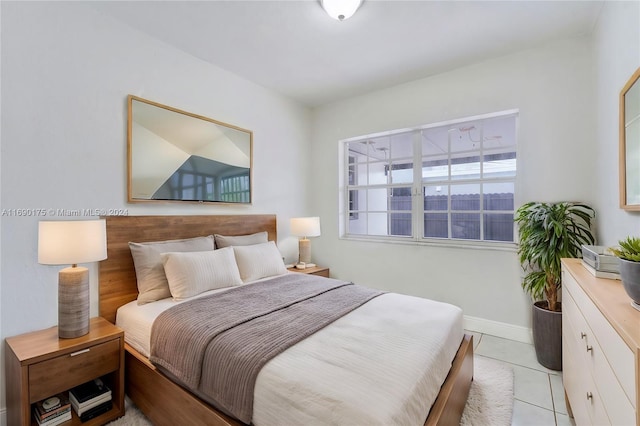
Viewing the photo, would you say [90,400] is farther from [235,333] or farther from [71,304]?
[235,333]

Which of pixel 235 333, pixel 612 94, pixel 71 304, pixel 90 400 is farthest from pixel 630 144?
pixel 90 400

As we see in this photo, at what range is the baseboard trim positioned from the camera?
109 inches

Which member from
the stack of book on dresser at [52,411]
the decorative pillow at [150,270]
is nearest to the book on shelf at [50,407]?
the stack of book on dresser at [52,411]

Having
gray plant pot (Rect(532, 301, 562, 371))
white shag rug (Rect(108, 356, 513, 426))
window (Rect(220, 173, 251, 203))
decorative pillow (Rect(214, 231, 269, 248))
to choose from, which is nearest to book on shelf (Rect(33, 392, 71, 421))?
white shag rug (Rect(108, 356, 513, 426))

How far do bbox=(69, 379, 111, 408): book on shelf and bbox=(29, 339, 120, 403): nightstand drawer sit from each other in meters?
0.13

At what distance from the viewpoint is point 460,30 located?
2.43m

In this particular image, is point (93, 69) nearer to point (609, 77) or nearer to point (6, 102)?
point (6, 102)

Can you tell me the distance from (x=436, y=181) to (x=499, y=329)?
165 cm

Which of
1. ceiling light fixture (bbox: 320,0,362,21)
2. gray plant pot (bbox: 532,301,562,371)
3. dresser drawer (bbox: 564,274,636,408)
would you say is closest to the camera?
dresser drawer (bbox: 564,274,636,408)

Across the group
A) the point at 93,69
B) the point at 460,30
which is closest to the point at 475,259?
the point at 460,30

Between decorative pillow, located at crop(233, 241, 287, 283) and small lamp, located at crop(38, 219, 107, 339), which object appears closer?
small lamp, located at crop(38, 219, 107, 339)

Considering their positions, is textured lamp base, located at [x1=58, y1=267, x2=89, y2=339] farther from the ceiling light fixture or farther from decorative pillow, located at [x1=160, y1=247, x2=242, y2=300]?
the ceiling light fixture

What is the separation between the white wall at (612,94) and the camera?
1632mm

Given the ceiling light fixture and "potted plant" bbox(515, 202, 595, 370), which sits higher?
the ceiling light fixture
